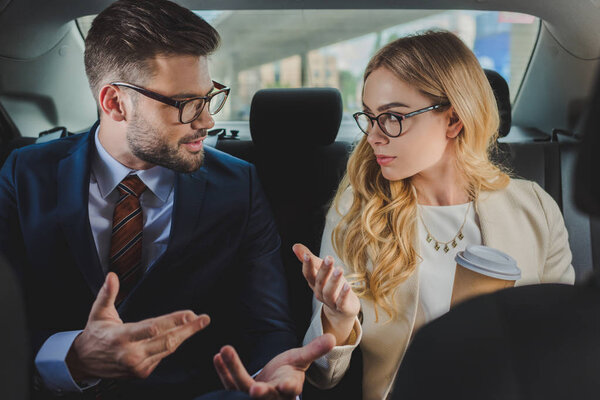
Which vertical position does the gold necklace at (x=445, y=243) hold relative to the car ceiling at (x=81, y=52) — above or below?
below

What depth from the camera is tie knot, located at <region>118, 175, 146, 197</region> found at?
54.2 inches

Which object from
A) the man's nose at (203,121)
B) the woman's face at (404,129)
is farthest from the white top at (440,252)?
the man's nose at (203,121)

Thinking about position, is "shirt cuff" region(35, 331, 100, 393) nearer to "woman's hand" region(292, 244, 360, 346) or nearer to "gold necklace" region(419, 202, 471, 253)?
"woman's hand" region(292, 244, 360, 346)

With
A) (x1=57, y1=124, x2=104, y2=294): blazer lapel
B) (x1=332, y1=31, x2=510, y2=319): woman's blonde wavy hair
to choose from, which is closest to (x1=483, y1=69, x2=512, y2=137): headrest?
(x1=332, y1=31, x2=510, y2=319): woman's blonde wavy hair

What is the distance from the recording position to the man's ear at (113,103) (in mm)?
1363

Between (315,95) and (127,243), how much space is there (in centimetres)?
80

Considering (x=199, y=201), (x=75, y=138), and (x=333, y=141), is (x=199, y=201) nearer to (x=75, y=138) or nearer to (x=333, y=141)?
(x=75, y=138)

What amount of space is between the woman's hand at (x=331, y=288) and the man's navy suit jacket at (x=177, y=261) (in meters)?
0.24

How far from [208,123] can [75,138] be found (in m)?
0.45

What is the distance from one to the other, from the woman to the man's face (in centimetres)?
46

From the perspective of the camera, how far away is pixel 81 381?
1181mm

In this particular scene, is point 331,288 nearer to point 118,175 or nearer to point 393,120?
point 393,120

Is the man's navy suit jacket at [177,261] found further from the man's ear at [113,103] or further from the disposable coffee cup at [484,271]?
the disposable coffee cup at [484,271]

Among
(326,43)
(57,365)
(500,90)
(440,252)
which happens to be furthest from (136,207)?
(326,43)
